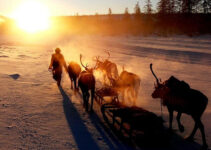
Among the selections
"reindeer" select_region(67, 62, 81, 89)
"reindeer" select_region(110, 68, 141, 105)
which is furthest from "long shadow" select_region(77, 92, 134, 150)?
"reindeer" select_region(67, 62, 81, 89)

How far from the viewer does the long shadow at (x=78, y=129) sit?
586 centimetres

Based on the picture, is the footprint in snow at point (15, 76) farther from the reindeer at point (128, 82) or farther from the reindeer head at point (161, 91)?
the reindeer head at point (161, 91)

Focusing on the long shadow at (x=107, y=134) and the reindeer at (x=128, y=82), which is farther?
the reindeer at (x=128, y=82)

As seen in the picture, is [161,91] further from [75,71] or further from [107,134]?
[75,71]

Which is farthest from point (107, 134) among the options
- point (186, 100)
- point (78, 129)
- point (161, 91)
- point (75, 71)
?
point (75, 71)

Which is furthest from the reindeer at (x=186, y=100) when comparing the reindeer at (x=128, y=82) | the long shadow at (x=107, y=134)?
the reindeer at (x=128, y=82)

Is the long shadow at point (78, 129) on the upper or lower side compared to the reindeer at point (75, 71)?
lower

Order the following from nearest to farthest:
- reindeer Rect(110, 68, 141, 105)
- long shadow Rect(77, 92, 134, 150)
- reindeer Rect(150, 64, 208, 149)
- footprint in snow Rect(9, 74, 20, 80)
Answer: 1. reindeer Rect(150, 64, 208, 149)
2. long shadow Rect(77, 92, 134, 150)
3. reindeer Rect(110, 68, 141, 105)
4. footprint in snow Rect(9, 74, 20, 80)

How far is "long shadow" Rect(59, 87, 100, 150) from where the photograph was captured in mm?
5856

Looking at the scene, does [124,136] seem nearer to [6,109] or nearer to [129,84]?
[129,84]

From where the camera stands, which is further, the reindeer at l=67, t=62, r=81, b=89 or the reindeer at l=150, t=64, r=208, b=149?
the reindeer at l=67, t=62, r=81, b=89

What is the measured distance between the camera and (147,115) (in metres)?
5.46

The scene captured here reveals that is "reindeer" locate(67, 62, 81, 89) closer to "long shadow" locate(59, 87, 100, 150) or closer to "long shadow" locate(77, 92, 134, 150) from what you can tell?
"long shadow" locate(59, 87, 100, 150)

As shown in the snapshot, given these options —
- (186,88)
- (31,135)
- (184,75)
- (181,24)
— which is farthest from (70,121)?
(181,24)
